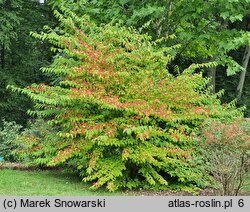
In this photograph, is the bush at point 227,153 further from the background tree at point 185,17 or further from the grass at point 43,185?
the background tree at point 185,17

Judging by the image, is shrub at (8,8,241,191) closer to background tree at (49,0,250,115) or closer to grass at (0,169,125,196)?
grass at (0,169,125,196)

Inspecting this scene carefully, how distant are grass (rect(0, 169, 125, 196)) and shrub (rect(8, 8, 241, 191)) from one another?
0.29 meters

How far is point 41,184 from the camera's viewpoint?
8.00 metres

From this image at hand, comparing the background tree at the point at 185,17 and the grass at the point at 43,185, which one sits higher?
the background tree at the point at 185,17

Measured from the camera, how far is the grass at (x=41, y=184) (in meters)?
7.20

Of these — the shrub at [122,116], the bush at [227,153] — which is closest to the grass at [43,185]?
the shrub at [122,116]

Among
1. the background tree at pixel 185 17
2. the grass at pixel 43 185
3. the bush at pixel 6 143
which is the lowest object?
the grass at pixel 43 185

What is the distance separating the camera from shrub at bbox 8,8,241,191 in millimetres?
7656

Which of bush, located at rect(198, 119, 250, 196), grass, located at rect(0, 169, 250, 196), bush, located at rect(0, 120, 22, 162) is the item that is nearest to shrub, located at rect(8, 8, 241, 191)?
grass, located at rect(0, 169, 250, 196)

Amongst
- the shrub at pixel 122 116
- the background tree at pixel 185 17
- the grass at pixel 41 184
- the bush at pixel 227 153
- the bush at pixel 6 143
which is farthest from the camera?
the bush at pixel 6 143

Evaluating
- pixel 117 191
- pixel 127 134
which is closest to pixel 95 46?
pixel 127 134

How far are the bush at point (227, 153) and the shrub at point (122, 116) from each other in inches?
17.3

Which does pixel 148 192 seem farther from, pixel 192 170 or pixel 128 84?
pixel 128 84

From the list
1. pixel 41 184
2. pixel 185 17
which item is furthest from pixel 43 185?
pixel 185 17
